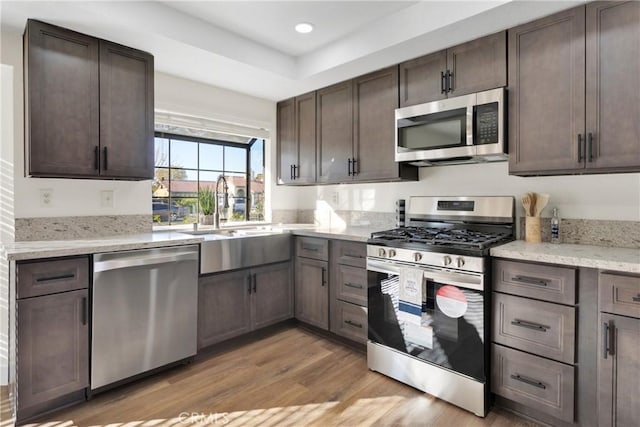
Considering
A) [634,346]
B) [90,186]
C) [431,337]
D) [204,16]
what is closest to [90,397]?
[90,186]

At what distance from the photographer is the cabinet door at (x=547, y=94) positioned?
1947mm

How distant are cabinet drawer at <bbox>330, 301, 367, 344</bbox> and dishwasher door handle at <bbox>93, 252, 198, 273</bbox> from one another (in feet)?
3.94

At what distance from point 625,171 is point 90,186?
11.3 feet

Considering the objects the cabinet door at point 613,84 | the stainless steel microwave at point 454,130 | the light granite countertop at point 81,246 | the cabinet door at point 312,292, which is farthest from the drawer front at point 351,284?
the cabinet door at point 613,84

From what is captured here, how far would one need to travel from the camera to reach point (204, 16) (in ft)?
7.75

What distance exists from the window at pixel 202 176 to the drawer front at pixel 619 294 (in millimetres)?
2906

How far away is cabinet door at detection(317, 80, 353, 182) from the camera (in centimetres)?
310

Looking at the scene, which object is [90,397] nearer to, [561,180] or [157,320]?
[157,320]

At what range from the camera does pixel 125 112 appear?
8.14 feet

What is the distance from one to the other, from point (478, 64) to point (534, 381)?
6.35 ft

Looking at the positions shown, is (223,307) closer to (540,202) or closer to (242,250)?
(242,250)

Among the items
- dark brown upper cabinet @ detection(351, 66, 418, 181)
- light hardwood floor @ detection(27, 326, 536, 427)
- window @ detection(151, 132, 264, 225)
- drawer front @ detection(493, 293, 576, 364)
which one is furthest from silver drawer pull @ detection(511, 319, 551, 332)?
window @ detection(151, 132, 264, 225)

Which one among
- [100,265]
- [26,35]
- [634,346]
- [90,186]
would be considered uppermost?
[26,35]

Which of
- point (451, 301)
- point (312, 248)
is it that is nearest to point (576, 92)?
point (451, 301)
